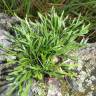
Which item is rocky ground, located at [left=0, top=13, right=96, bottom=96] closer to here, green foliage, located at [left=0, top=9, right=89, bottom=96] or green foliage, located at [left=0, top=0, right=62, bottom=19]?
green foliage, located at [left=0, top=9, right=89, bottom=96]

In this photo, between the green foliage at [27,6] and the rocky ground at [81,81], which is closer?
the rocky ground at [81,81]

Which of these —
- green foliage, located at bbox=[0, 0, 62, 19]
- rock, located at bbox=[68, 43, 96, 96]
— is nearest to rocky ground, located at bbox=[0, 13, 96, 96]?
rock, located at bbox=[68, 43, 96, 96]

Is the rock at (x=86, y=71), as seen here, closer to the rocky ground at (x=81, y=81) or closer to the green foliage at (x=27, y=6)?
the rocky ground at (x=81, y=81)

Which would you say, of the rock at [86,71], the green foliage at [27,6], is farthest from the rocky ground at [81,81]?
the green foliage at [27,6]

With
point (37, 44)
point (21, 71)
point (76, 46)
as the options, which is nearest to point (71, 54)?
point (76, 46)

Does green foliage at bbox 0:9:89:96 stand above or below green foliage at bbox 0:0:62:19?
below

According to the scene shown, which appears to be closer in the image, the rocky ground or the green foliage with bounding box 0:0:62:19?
the rocky ground

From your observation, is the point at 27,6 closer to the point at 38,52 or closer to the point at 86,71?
the point at 38,52

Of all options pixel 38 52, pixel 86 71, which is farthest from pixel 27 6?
pixel 86 71
